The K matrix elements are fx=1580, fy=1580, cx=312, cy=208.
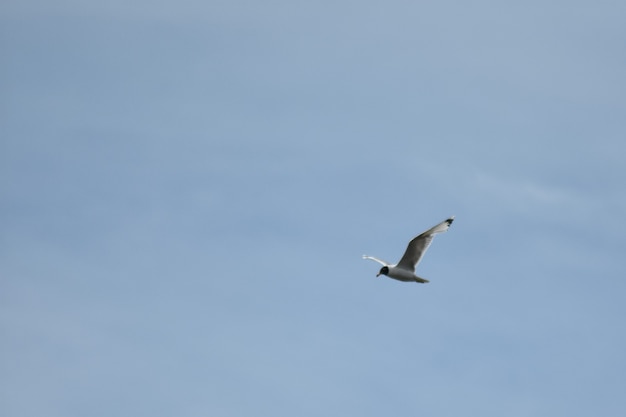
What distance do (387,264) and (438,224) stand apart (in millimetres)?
6155

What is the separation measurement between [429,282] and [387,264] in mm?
4186

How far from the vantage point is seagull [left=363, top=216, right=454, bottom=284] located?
85.4 meters

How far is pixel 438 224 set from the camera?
8469cm

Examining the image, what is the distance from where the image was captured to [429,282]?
8631 centimetres

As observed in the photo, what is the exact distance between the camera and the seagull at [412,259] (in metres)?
85.4

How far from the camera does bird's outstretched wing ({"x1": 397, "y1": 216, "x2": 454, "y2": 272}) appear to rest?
8481 cm

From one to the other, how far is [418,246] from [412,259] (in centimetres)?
96

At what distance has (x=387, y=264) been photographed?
89812 mm

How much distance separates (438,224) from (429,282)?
3594 millimetres

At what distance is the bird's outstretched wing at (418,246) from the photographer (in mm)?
84812

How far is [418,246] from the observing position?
86125 mm

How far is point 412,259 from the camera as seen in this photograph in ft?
284
